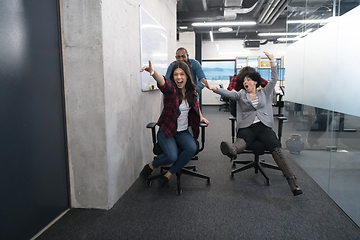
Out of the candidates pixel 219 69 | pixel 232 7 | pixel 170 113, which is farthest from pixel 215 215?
pixel 219 69

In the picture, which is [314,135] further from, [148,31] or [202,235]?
[148,31]

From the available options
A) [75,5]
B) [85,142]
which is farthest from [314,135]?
[75,5]

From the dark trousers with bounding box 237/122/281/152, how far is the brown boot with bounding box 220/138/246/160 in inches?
2.9

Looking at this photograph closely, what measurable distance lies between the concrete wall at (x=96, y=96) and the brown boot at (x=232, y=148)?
3.08ft

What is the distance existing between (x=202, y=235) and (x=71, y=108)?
53.2 inches

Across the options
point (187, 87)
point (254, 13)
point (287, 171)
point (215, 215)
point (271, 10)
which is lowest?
point (215, 215)

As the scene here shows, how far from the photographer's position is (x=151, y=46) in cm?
315

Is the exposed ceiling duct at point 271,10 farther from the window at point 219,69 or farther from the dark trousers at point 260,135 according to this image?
the dark trousers at point 260,135

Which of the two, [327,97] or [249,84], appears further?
[249,84]

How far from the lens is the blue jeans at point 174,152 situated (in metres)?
2.38

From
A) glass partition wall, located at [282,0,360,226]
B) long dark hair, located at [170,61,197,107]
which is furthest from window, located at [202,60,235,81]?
long dark hair, located at [170,61,197,107]

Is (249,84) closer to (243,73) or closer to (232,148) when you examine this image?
(243,73)

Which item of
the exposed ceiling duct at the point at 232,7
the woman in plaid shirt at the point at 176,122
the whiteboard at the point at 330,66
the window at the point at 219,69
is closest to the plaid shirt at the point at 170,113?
the woman in plaid shirt at the point at 176,122

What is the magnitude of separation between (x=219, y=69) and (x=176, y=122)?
1037cm
